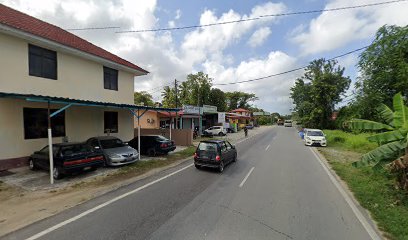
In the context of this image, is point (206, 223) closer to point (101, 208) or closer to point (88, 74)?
point (101, 208)

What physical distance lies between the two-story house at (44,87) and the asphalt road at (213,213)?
5.15m

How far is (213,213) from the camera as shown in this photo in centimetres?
574

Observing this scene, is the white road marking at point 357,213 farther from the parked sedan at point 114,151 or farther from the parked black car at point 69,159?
the parked black car at point 69,159

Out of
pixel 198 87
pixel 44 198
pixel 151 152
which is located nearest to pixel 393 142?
pixel 44 198

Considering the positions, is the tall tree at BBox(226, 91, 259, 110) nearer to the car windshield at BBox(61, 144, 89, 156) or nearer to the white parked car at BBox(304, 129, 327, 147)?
the white parked car at BBox(304, 129, 327, 147)

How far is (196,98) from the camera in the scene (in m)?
50.7

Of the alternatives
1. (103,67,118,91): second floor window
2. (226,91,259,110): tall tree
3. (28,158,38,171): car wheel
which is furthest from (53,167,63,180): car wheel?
(226,91,259,110): tall tree

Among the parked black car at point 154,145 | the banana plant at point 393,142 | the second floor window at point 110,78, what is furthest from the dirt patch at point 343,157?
the second floor window at point 110,78

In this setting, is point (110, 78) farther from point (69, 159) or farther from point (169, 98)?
point (169, 98)

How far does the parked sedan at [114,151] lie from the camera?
1106 cm

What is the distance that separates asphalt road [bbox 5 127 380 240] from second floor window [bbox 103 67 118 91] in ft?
32.0

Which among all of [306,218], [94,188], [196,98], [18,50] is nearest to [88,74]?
[18,50]

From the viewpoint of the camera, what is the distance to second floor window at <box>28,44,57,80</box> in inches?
448

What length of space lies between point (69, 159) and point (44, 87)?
5459 millimetres
